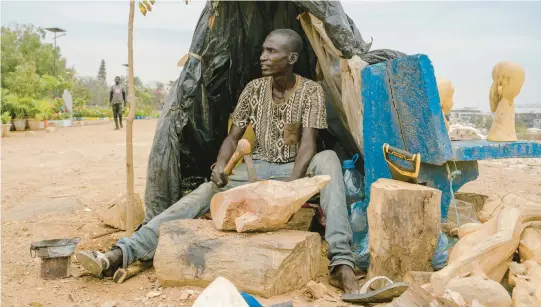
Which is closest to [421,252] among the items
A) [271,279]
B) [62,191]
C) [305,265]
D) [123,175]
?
[305,265]

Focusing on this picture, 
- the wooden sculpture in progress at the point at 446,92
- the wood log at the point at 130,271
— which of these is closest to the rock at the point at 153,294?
the wood log at the point at 130,271

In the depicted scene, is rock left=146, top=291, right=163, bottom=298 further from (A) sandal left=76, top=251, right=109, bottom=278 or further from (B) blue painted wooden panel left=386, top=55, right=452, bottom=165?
(B) blue painted wooden panel left=386, top=55, right=452, bottom=165

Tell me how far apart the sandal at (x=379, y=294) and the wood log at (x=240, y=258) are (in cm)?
33

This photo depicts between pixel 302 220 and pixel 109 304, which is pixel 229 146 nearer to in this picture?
pixel 302 220

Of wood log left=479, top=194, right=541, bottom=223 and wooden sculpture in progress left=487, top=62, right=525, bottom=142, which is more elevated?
wooden sculpture in progress left=487, top=62, right=525, bottom=142

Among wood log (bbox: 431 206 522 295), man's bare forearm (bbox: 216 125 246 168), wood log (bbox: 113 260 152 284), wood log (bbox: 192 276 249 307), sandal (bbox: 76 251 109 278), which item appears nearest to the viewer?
wood log (bbox: 192 276 249 307)

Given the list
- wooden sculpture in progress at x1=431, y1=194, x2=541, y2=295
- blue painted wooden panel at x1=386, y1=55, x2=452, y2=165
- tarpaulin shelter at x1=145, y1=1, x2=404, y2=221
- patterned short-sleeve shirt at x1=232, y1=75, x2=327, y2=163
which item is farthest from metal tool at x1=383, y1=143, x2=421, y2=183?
patterned short-sleeve shirt at x1=232, y1=75, x2=327, y2=163

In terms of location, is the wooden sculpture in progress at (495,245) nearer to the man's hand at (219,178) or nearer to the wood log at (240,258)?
the wood log at (240,258)

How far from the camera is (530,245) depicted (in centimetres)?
230

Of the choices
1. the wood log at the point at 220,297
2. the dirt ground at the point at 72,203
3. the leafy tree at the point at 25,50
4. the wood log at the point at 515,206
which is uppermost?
the leafy tree at the point at 25,50

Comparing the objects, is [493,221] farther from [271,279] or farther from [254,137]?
[254,137]

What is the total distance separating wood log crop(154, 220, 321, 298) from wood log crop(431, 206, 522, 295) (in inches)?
29.5

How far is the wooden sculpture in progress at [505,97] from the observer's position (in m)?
3.23

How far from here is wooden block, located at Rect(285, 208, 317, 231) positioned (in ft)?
10.4
